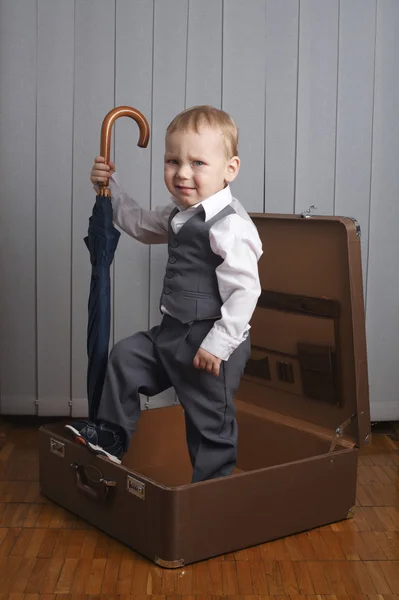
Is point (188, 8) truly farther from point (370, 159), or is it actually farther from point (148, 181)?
point (370, 159)

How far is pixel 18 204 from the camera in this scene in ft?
8.14

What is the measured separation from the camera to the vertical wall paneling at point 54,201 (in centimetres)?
242

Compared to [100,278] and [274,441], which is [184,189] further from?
[274,441]

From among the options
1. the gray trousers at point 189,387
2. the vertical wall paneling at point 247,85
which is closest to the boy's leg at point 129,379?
the gray trousers at point 189,387

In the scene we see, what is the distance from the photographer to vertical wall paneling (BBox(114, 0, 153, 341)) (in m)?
2.43

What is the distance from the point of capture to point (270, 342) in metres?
2.18

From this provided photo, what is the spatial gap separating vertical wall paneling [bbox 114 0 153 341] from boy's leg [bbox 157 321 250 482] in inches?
27.3

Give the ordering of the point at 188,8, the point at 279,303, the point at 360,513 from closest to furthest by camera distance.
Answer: the point at 360,513, the point at 279,303, the point at 188,8

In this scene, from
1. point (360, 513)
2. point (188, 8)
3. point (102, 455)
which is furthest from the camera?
point (188, 8)

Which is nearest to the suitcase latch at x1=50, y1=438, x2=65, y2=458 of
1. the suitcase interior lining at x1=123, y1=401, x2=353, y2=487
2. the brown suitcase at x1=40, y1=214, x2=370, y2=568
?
the brown suitcase at x1=40, y1=214, x2=370, y2=568

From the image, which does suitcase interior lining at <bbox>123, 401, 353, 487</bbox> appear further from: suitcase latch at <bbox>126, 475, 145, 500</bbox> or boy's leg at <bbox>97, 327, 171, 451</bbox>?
suitcase latch at <bbox>126, 475, 145, 500</bbox>

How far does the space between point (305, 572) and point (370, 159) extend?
4.33ft

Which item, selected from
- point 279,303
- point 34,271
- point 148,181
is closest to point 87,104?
point 148,181

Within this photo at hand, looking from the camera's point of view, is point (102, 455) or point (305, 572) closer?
point (305, 572)
